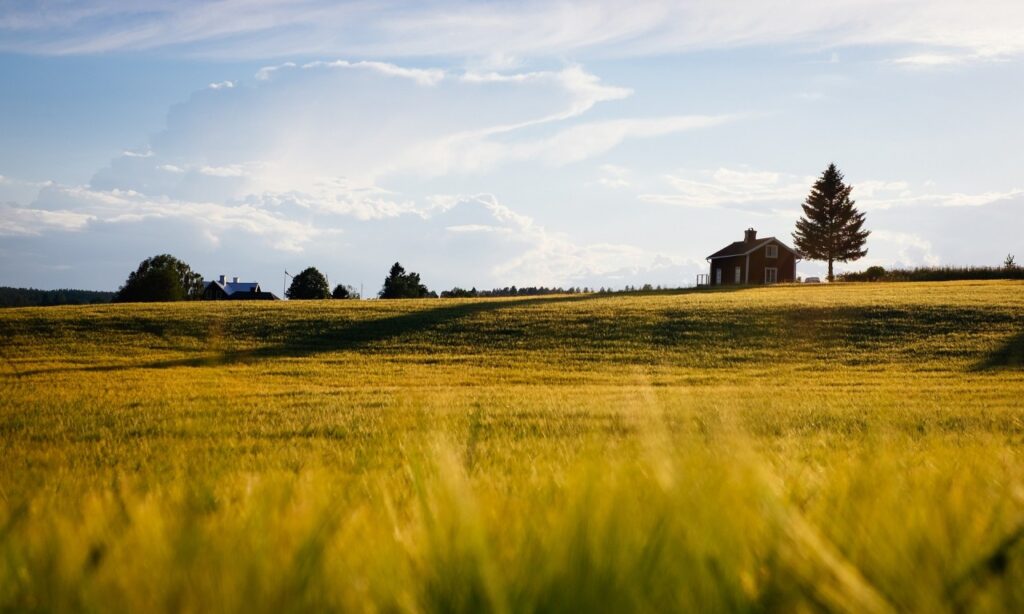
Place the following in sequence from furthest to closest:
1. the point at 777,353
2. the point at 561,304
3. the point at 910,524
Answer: the point at 561,304 → the point at 777,353 → the point at 910,524

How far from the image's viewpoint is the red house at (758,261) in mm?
81375

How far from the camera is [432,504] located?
3.68ft

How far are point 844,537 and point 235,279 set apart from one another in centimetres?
14588

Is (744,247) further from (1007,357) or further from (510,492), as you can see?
(510,492)

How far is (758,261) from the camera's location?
81562 mm

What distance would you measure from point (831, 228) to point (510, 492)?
98.2 meters

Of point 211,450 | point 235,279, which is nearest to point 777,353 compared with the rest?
point 211,450

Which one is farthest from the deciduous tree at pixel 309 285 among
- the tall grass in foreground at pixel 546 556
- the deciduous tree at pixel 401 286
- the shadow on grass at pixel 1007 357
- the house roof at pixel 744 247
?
the tall grass in foreground at pixel 546 556

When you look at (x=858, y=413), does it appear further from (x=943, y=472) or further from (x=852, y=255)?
(x=852, y=255)

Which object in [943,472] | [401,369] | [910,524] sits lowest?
[401,369]

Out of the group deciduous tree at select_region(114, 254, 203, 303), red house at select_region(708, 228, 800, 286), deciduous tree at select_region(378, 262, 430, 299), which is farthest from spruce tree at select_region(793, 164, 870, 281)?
deciduous tree at select_region(114, 254, 203, 303)

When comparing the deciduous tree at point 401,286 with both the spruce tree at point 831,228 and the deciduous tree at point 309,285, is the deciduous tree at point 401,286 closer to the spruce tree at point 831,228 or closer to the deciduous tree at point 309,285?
the deciduous tree at point 309,285

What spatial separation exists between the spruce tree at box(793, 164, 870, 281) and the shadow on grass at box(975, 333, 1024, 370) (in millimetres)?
63125

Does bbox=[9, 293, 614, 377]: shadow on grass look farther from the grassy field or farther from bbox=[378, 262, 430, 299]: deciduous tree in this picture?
bbox=[378, 262, 430, 299]: deciduous tree
